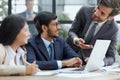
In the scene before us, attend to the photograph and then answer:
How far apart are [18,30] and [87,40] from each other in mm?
732

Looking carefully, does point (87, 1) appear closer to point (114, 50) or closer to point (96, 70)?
point (114, 50)

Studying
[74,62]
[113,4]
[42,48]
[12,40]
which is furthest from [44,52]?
[113,4]

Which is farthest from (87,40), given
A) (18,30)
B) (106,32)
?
(18,30)

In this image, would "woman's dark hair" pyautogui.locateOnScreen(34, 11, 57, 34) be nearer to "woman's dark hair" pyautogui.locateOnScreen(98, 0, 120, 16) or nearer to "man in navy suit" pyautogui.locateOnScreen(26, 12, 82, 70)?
"man in navy suit" pyautogui.locateOnScreen(26, 12, 82, 70)

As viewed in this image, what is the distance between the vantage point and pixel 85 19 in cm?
305

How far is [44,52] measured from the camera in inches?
106

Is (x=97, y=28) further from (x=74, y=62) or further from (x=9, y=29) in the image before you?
(x=9, y=29)

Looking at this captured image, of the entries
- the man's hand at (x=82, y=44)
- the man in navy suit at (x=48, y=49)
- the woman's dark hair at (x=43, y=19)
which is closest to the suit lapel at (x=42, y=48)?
the man in navy suit at (x=48, y=49)

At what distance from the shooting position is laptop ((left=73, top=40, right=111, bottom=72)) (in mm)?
2261

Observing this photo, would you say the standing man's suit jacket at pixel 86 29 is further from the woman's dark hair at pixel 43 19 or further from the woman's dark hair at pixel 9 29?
the woman's dark hair at pixel 9 29

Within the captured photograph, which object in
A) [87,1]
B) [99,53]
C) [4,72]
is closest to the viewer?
[4,72]

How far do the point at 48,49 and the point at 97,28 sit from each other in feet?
1.57

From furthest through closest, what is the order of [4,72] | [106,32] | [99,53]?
[106,32] < [99,53] < [4,72]

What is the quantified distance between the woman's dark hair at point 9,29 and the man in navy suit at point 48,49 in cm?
27
